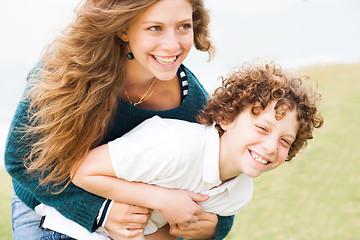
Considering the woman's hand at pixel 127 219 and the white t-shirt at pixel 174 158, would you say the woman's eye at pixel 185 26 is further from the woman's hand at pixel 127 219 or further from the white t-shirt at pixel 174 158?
the woman's hand at pixel 127 219

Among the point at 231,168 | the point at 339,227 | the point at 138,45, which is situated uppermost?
the point at 138,45

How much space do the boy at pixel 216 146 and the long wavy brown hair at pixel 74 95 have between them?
11 cm

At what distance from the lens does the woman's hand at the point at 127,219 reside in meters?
2.26

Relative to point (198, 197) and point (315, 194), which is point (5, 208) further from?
point (198, 197)

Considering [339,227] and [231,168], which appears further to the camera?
[339,227]

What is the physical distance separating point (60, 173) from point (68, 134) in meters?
0.18

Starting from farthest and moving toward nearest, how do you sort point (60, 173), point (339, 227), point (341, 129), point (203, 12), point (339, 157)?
1. point (341, 129)
2. point (339, 157)
3. point (339, 227)
4. point (203, 12)
5. point (60, 173)

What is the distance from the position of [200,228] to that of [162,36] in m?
0.91

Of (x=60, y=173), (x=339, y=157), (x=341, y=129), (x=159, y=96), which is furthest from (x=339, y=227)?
(x=60, y=173)

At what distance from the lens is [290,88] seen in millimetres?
2207

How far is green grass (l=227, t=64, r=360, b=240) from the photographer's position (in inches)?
192

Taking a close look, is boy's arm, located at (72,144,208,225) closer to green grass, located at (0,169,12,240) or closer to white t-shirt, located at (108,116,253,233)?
white t-shirt, located at (108,116,253,233)

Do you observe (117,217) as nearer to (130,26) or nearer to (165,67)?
(165,67)

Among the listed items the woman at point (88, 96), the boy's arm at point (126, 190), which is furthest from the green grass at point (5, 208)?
the boy's arm at point (126, 190)
